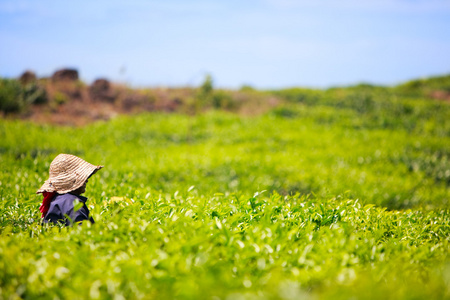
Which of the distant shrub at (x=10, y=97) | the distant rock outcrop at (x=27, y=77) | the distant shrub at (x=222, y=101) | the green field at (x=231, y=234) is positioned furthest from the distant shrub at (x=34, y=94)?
the distant shrub at (x=222, y=101)

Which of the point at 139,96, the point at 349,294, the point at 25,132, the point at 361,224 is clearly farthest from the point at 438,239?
the point at 139,96

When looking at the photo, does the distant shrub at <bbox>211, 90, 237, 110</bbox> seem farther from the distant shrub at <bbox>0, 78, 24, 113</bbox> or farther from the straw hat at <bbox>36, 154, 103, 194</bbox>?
the straw hat at <bbox>36, 154, 103, 194</bbox>

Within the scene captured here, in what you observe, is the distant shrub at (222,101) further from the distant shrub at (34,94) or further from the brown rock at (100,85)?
the distant shrub at (34,94)

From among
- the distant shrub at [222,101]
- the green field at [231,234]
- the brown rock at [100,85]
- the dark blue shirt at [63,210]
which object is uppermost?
the brown rock at [100,85]

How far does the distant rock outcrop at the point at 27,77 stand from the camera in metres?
22.4

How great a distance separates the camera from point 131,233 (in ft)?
11.4

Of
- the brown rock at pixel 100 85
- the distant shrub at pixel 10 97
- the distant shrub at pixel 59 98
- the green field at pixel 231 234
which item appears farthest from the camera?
the brown rock at pixel 100 85

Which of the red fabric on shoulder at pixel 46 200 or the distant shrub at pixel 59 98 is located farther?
the distant shrub at pixel 59 98

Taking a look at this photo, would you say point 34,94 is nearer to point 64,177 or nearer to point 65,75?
point 65,75

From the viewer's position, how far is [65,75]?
25.5 metres

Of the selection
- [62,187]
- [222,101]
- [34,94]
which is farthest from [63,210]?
[222,101]

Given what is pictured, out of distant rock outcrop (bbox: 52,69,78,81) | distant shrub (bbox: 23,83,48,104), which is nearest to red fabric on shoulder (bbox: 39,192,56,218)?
distant shrub (bbox: 23,83,48,104)

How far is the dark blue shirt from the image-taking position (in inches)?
152

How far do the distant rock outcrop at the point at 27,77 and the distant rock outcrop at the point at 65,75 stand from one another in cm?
217
